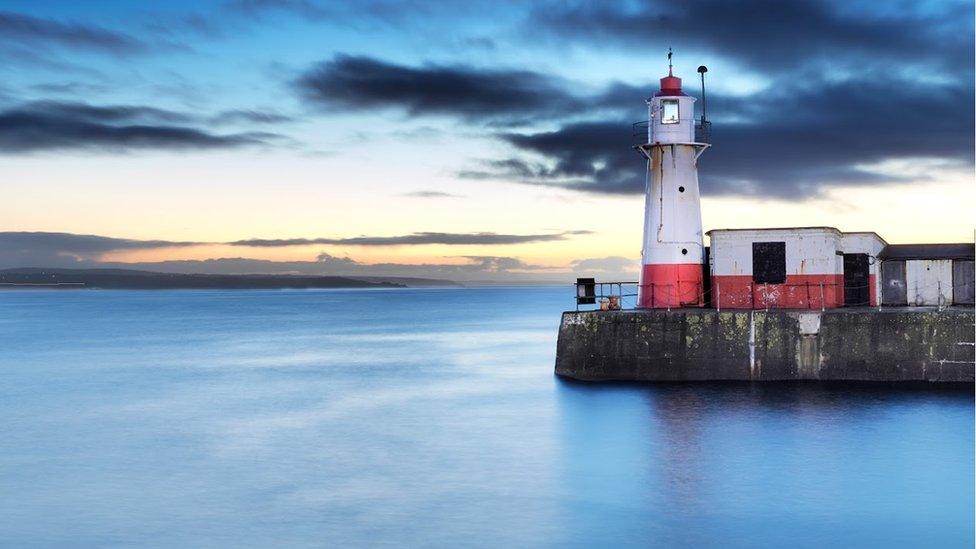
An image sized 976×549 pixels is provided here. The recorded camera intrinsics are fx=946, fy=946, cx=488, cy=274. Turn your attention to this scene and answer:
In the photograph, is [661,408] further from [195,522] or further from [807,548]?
[195,522]

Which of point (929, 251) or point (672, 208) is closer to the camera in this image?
point (672, 208)

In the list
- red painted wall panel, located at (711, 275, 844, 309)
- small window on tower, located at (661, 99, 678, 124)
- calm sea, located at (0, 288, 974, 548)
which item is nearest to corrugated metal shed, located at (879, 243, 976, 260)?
red painted wall panel, located at (711, 275, 844, 309)

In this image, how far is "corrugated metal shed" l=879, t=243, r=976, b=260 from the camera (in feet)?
68.9

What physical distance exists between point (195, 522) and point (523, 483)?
4.64m

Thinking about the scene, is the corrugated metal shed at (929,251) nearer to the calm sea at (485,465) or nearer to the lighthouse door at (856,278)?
the lighthouse door at (856,278)

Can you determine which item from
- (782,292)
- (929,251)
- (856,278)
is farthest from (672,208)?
(929,251)

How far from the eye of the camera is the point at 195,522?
39.5 feet

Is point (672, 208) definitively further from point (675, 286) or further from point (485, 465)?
point (485, 465)

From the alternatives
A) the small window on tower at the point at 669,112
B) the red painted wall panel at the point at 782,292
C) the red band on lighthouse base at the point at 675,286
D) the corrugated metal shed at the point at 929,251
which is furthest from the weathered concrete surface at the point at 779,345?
the small window on tower at the point at 669,112

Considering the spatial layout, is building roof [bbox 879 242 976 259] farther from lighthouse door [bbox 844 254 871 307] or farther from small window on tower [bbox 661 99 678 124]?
small window on tower [bbox 661 99 678 124]

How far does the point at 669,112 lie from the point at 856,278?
5.63m

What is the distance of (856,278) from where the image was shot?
21.3 meters

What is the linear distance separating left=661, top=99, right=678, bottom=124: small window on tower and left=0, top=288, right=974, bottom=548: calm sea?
6104mm

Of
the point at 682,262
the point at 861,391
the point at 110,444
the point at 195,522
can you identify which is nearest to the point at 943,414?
the point at 861,391
